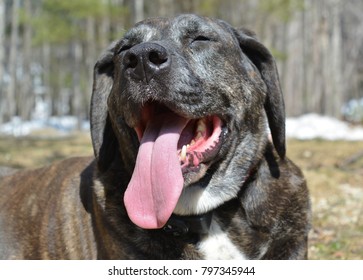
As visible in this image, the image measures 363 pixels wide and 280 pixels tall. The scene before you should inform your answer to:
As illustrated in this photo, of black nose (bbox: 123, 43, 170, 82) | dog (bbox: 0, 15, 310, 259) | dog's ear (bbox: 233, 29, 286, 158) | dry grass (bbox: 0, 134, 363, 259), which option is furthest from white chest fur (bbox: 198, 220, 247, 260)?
dry grass (bbox: 0, 134, 363, 259)

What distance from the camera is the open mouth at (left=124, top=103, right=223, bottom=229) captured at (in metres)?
3.05

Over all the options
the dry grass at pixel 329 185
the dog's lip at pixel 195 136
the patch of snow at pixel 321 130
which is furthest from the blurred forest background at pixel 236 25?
the dog's lip at pixel 195 136

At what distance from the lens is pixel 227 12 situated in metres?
28.9

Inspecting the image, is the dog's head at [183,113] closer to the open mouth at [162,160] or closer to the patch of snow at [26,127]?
the open mouth at [162,160]

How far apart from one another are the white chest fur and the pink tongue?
1.19ft

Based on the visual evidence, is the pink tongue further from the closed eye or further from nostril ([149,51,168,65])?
the closed eye

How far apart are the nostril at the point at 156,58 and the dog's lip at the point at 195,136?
31 centimetres

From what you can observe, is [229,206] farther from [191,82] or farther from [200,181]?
[191,82]

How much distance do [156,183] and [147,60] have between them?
0.66 meters

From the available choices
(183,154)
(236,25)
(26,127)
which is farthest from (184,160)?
(26,127)

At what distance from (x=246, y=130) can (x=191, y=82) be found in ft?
1.84

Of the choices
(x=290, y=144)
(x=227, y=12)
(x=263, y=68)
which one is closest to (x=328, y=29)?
(x=227, y=12)

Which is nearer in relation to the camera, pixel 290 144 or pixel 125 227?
pixel 125 227

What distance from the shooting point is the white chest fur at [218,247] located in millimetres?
3261
